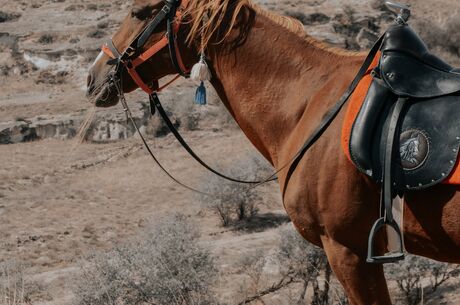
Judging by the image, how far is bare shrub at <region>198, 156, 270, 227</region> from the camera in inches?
525

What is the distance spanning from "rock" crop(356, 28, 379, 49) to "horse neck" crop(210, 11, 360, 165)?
844 inches

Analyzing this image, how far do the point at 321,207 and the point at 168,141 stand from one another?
15350 mm

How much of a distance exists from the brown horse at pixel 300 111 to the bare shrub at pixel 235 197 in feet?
32.1

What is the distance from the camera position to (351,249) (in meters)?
2.91

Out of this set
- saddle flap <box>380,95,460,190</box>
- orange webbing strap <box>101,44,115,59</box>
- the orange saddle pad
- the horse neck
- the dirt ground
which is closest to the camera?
saddle flap <box>380,95,460,190</box>

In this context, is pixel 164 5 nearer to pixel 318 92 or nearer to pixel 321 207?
pixel 318 92

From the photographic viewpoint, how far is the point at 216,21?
324 cm

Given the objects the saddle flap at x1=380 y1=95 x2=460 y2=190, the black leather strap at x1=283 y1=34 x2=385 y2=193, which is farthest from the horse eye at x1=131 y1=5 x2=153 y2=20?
the saddle flap at x1=380 y1=95 x2=460 y2=190

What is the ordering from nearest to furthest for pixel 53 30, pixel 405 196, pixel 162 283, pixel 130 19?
pixel 405 196
pixel 130 19
pixel 162 283
pixel 53 30

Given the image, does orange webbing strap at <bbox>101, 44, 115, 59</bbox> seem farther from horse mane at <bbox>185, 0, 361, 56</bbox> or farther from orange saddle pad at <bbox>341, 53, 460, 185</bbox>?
orange saddle pad at <bbox>341, 53, 460, 185</bbox>

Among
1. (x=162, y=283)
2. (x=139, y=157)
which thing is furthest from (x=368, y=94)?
(x=139, y=157)

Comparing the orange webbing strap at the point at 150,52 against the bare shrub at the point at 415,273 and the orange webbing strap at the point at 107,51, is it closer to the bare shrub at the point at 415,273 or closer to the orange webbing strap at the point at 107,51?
the orange webbing strap at the point at 107,51

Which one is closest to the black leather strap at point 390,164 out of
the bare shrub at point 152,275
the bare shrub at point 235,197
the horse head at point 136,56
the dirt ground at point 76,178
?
the horse head at point 136,56

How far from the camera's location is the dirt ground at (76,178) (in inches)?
460
